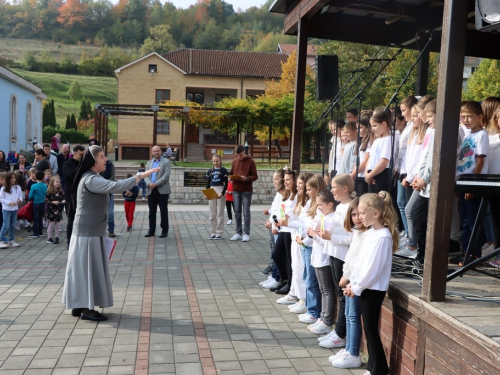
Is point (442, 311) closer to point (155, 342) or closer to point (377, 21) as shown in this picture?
point (155, 342)

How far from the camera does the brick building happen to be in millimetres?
43500

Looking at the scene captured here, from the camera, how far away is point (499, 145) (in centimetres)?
557

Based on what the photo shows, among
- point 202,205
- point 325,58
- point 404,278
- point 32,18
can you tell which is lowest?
point 202,205

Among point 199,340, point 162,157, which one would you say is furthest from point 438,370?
point 162,157

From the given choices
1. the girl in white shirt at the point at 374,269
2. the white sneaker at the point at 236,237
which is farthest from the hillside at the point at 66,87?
the girl in white shirt at the point at 374,269

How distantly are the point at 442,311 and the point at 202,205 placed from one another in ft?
52.1

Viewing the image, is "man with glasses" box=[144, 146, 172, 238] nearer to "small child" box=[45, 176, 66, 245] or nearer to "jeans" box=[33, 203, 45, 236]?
"small child" box=[45, 176, 66, 245]

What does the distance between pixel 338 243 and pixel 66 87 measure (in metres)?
90.4

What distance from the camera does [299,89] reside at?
26.1ft

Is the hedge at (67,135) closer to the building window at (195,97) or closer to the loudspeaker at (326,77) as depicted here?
the building window at (195,97)

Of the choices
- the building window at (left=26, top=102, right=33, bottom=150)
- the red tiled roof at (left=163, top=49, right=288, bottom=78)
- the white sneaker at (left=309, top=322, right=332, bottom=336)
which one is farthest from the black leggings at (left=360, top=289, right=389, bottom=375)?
the red tiled roof at (left=163, top=49, right=288, bottom=78)

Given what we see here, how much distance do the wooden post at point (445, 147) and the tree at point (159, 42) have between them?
111178 millimetres

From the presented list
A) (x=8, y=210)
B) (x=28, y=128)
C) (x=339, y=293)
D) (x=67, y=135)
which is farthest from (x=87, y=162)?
(x=67, y=135)

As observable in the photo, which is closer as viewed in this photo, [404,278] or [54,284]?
[404,278]
